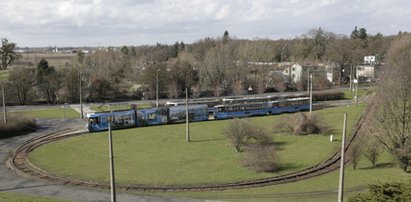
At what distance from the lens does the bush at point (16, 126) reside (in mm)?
53222

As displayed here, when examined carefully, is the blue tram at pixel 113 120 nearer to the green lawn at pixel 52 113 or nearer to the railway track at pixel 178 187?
the railway track at pixel 178 187

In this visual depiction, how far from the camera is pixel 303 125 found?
50.2 m

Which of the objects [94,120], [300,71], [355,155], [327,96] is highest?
[300,71]

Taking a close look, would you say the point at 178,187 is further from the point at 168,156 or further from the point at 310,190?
the point at 310,190

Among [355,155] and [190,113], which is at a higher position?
[190,113]

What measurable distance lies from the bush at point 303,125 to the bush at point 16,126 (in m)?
34.6

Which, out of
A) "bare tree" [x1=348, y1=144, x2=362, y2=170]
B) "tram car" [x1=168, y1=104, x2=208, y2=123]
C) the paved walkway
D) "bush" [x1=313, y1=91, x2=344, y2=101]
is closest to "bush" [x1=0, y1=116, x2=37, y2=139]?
the paved walkway

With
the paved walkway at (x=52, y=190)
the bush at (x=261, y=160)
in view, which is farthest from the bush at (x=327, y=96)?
the paved walkway at (x=52, y=190)

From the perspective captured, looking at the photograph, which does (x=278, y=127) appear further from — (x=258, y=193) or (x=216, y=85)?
(x=216, y=85)

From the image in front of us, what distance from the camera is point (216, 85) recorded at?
4050 inches

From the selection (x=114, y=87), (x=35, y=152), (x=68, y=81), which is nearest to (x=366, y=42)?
(x=114, y=87)

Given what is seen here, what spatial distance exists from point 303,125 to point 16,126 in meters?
37.7

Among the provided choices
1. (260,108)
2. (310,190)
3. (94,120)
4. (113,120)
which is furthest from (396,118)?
(94,120)

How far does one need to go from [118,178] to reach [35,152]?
15167 millimetres
